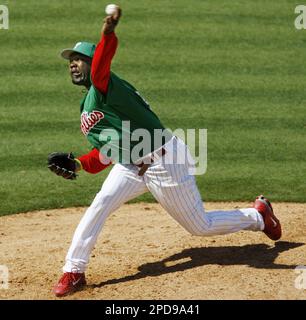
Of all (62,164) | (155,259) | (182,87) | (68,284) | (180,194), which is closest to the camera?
(68,284)

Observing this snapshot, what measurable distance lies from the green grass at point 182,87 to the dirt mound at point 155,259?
779 mm

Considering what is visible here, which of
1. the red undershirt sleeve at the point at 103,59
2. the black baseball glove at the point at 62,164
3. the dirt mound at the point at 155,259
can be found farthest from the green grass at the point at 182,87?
the red undershirt sleeve at the point at 103,59

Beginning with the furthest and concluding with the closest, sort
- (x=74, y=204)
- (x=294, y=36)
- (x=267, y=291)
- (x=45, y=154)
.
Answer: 1. (x=294, y=36)
2. (x=45, y=154)
3. (x=74, y=204)
4. (x=267, y=291)

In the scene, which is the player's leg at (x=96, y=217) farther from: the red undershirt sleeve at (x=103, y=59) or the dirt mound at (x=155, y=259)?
the red undershirt sleeve at (x=103, y=59)

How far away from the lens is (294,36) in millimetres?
12289

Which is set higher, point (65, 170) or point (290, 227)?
point (65, 170)

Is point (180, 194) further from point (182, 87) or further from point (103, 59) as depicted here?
point (182, 87)

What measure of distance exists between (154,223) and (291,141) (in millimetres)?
2878

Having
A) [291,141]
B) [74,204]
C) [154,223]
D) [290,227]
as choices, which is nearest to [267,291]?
[290,227]

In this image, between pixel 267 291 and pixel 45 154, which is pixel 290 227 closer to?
pixel 267 291

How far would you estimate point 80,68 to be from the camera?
20.0 feet

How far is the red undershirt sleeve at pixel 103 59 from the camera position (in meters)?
5.66

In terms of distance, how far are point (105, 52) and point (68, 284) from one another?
70.3 inches

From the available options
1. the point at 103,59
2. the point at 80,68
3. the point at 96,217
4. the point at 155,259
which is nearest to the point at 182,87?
the point at 155,259
